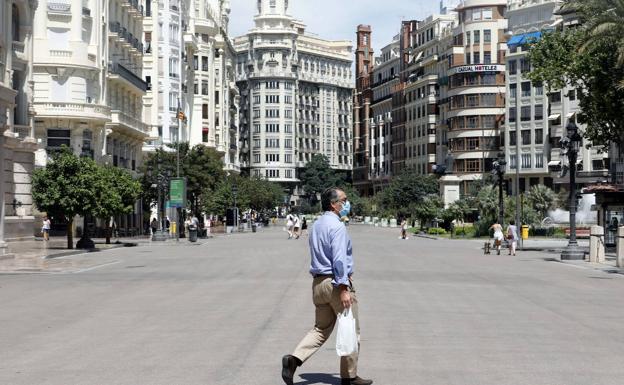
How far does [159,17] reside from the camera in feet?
309

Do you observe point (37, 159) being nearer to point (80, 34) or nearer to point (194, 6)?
point (80, 34)

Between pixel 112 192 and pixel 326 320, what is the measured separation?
3761 centimetres

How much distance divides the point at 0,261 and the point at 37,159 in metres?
28.9

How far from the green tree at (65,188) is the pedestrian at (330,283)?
115 feet

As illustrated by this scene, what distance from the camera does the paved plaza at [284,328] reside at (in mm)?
10680

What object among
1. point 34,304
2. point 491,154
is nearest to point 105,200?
point 34,304

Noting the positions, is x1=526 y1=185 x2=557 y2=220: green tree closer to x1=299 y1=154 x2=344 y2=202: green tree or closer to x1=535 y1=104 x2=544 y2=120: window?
x1=535 y1=104 x2=544 y2=120: window

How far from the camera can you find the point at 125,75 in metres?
72.6

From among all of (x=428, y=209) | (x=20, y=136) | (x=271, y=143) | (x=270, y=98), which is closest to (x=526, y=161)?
(x=428, y=209)

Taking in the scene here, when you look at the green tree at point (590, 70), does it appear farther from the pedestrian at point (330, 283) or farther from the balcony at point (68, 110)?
the pedestrian at point (330, 283)

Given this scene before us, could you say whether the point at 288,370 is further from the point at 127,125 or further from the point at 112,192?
the point at 127,125

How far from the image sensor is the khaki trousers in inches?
382

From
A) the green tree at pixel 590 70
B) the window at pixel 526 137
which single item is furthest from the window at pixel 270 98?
the green tree at pixel 590 70

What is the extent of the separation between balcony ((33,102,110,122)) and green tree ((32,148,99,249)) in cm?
1827
